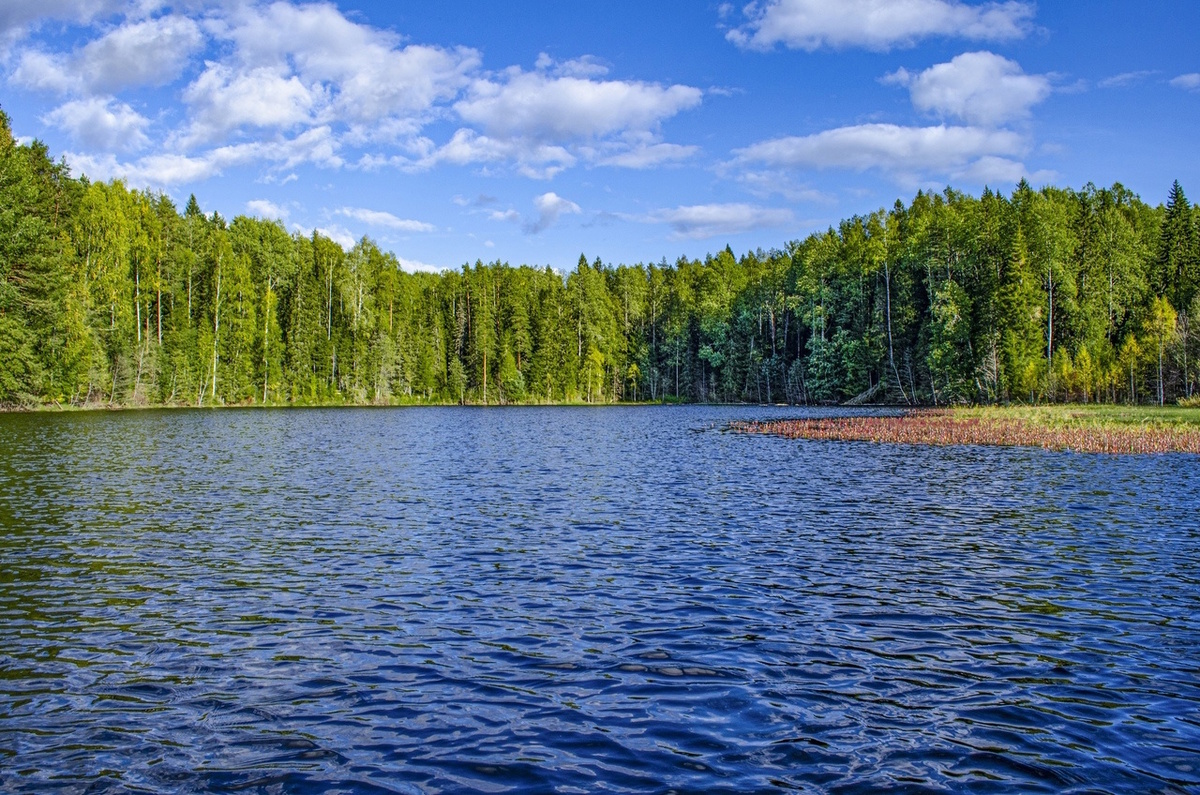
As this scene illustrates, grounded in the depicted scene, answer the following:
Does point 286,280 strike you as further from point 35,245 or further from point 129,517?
point 129,517

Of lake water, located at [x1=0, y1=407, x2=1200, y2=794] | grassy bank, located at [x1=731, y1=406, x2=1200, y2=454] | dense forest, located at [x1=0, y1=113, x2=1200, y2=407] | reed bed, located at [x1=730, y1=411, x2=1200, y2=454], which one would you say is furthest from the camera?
dense forest, located at [x1=0, y1=113, x2=1200, y2=407]

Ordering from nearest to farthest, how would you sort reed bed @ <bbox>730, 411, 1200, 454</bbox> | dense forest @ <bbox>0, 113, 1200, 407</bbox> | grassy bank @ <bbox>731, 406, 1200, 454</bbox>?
reed bed @ <bbox>730, 411, 1200, 454</bbox>, grassy bank @ <bbox>731, 406, 1200, 454</bbox>, dense forest @ <bbox>0, 113, 1200, 407</bbox>

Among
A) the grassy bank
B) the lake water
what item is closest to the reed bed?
the grassy bank

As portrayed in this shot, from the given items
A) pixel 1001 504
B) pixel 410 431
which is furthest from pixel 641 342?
pixel 1001 504

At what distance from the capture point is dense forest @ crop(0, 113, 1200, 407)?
80.2 m

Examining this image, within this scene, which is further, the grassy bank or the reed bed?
the grassy bank

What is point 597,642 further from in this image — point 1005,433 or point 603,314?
point 603,314

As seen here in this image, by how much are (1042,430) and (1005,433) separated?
7.71 feet

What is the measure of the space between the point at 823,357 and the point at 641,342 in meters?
48.5

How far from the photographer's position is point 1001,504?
2555 cm

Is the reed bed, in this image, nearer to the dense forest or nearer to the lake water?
the lake water

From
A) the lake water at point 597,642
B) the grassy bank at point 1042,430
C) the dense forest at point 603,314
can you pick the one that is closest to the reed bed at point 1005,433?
the grassy bank at point 1042,430

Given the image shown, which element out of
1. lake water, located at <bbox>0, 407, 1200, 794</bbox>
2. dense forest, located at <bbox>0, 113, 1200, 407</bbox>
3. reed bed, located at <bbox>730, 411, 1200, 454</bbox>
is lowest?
lake water, located at <bbox>0, 407, 1200, 794</bbox>

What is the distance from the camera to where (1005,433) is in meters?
51.4
